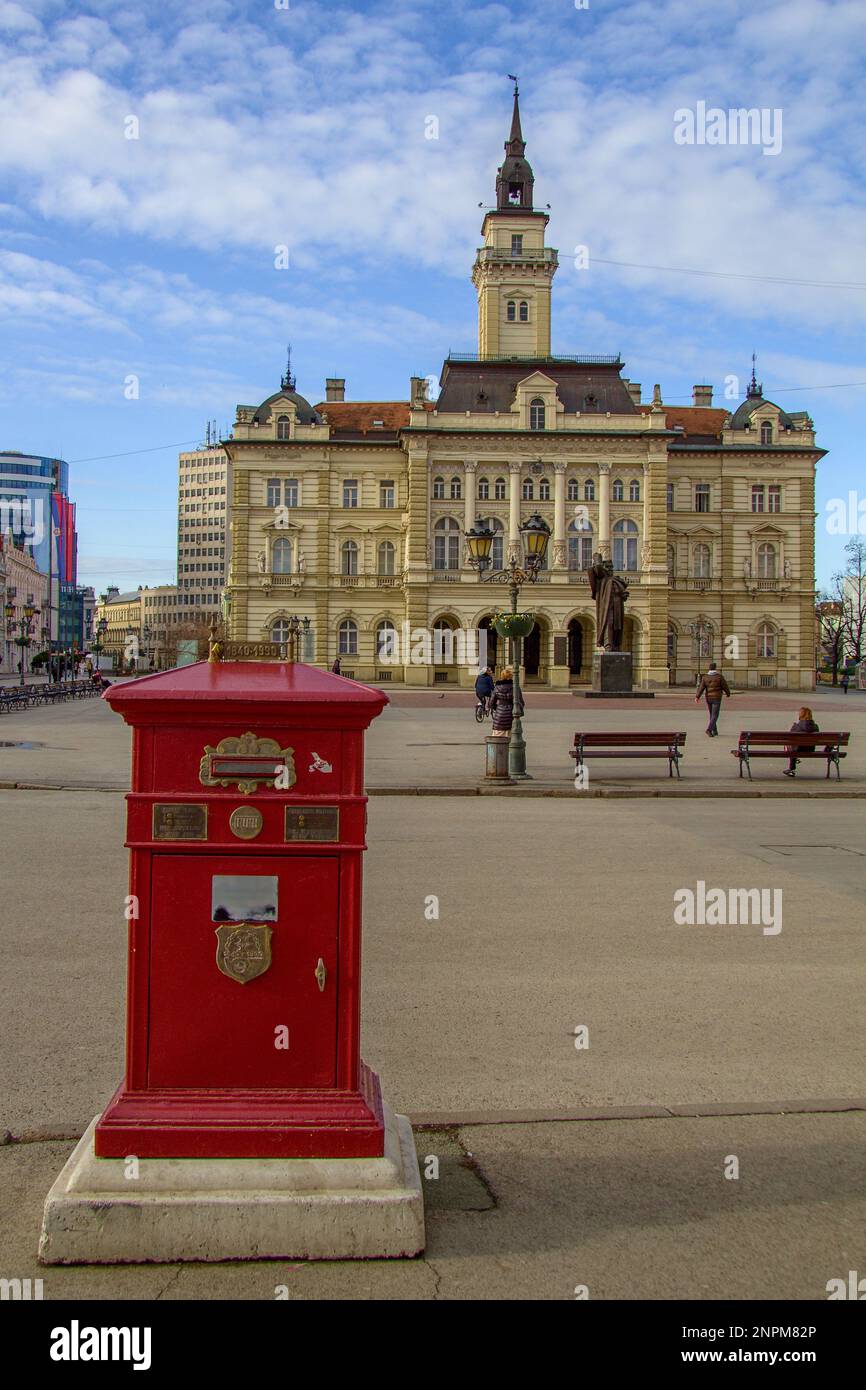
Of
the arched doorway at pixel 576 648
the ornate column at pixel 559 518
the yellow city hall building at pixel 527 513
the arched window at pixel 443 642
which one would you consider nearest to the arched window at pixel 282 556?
the yellow city hall building at pixel 527 513

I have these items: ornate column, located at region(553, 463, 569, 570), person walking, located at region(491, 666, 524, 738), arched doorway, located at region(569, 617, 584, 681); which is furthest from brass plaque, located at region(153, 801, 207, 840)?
arched doorway, located at region(569, 617, 584, 681)

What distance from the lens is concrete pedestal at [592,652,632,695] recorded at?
49.3 m

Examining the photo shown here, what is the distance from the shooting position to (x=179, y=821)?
11.9ft

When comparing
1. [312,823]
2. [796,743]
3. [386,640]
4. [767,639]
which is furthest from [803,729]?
[767,639]

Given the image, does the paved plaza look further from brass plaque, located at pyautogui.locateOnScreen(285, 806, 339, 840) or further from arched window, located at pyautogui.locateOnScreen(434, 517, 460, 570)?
arched window, located at pyautogui.locateOnScreen(434, 517, 460, 570)

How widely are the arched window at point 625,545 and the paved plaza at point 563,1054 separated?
57.6m

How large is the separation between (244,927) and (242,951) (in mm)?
78

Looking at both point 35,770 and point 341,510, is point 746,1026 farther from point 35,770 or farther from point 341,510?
point 341,510

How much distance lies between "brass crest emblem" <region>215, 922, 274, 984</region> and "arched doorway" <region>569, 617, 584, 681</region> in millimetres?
66314

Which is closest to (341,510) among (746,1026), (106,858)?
(106,858)

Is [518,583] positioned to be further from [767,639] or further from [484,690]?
[767,639]

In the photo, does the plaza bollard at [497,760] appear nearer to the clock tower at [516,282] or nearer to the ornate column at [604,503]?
the ornate column at [604,503]

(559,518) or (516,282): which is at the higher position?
(516,282)
